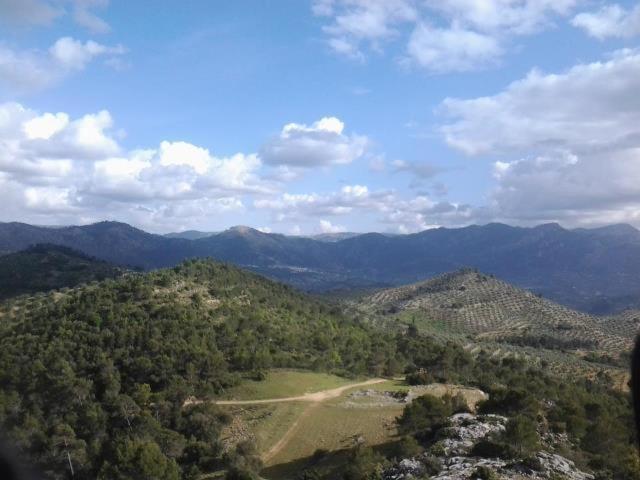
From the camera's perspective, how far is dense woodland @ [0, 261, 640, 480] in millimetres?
41281

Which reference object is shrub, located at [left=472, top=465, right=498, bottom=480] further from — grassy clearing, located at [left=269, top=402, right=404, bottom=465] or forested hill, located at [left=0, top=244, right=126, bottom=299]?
forested hill, located at [left=0, top=244, right=126, bottom=299]

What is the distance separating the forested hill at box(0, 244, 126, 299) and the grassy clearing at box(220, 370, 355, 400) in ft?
303

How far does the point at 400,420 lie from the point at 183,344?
1549 inches

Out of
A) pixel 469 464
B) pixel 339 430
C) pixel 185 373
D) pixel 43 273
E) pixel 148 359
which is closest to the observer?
pixel 469 464

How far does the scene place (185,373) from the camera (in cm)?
6912

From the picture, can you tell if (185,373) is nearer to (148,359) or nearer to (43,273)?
(148,359)

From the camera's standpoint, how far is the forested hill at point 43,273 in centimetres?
14975

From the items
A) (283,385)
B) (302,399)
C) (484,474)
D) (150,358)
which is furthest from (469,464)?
(150,358)

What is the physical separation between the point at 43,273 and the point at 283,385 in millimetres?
131626


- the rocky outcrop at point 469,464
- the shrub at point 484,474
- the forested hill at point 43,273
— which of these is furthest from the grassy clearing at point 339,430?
the forested hill at point 43,273

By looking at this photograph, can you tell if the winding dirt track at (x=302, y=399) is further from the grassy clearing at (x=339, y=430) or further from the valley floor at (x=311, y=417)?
the grassy clearing at (x=339, y=430)

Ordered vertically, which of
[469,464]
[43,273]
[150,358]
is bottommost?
[150,358]

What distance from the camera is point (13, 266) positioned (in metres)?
175

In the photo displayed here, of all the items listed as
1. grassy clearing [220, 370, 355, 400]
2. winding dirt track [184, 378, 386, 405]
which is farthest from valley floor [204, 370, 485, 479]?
grassy clearing [220, 370, 355, 400]
